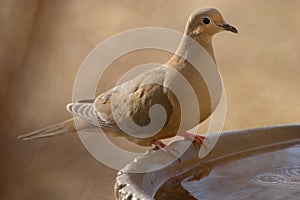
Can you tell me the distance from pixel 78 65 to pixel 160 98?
1.40 metres

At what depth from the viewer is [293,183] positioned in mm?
1027

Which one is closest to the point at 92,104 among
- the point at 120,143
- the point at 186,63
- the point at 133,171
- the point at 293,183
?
the point at 186,63

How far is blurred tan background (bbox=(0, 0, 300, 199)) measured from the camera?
230 cm

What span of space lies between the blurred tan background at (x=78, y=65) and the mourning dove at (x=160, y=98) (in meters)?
1.05

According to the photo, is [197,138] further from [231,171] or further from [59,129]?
[59,129]

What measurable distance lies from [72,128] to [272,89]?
1025 mm

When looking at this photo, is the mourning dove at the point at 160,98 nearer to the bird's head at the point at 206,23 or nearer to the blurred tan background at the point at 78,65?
the bird's head at the point at 206,23

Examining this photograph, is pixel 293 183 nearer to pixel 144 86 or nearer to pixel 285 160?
pixel 285 160

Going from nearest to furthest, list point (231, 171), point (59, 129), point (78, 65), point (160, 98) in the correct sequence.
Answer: point (231, 171), point (160, 98), point (59, 129), point (78, 65)

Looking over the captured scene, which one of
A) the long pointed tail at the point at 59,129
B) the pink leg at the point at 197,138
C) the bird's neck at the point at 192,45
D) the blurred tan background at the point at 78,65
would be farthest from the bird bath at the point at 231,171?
the blurred tan background at the point at 78,65

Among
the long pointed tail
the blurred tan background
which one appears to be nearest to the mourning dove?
the long pointed tail

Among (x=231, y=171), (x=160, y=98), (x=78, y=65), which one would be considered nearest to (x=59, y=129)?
(x=160, y=98)

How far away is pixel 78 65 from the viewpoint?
257 cm

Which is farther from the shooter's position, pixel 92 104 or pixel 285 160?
pixel 92 104
